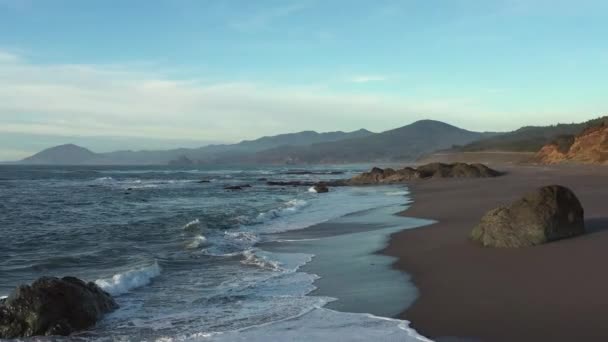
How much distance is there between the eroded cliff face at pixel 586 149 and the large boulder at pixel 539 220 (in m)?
48.3

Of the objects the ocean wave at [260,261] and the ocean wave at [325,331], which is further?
the ocean wave at [260,261]

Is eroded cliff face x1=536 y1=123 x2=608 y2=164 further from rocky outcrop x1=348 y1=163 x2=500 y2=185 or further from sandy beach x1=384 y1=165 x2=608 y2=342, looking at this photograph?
sandy beach x1=384 y1=165 x2=608 y2=342

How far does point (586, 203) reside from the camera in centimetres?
1880

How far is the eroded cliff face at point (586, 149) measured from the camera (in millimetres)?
58062

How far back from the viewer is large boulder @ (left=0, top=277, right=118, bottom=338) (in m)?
7.91

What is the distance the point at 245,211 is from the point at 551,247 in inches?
732

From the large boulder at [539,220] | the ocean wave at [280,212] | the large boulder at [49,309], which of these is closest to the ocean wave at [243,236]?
the ocean wave at [280,212]

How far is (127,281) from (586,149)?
61.4 meters

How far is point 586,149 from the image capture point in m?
62.4

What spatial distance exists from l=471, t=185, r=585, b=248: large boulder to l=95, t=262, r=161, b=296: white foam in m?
7.08

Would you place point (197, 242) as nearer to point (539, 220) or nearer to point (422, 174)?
point (539, 220)

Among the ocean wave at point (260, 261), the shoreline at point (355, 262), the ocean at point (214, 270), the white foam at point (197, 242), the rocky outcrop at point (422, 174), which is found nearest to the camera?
the ocean at point (214, 270)

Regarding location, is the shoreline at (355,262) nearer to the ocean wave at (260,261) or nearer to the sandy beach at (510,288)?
the sandy beach at (510,288)

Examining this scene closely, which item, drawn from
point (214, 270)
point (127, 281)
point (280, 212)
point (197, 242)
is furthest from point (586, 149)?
point (127, 281)
